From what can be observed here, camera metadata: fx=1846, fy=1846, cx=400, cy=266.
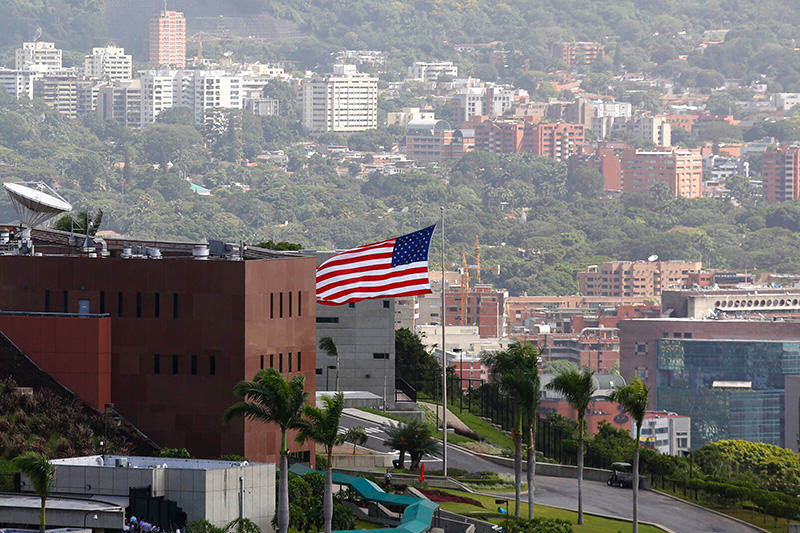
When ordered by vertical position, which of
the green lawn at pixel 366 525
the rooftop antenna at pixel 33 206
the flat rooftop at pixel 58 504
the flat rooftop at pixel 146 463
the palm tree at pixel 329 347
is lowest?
the green lawn at pixel 366 525

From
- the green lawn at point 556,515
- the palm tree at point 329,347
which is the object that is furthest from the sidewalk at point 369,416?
the green lawn at point 556,515

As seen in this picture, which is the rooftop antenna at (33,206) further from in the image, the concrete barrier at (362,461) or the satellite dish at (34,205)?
the concrete barrier at (362,461)

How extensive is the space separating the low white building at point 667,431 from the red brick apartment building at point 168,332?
416 feet

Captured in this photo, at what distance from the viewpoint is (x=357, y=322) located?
287 ft

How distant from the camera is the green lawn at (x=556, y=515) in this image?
55094 mm

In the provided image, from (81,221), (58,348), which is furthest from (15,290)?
(81,221)

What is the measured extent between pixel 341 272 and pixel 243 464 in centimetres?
1435

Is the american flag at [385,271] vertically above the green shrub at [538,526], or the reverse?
the american flag at [385,271]

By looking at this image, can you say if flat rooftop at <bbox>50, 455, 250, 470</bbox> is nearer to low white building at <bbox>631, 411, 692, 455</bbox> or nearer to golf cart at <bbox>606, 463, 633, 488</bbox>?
golf cart at <bbox>606, 463, 633, 488</bbox>

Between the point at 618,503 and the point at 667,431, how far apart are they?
131956 mm

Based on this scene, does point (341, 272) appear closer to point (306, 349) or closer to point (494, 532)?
point (306, 349)

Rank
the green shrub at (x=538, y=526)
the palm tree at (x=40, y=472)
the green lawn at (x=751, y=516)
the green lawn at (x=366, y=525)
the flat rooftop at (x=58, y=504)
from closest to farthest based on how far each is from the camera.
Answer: the palm tree at (x=40, y=472) < the flat rooftop at (x=58, y=504) < the green shrub at (x=538, y=526) < the green lawn at (x=366, y=525) < the green lawn at (x=751, y=516)

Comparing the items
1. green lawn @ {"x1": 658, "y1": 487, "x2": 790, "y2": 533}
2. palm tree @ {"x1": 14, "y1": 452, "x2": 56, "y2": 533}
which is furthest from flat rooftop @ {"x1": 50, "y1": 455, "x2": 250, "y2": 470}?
green lawn @ {"x1": 658, "y1": 487, "x2": 790, "y2": 533}

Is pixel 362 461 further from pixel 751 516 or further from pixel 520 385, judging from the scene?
pixel 751 516
